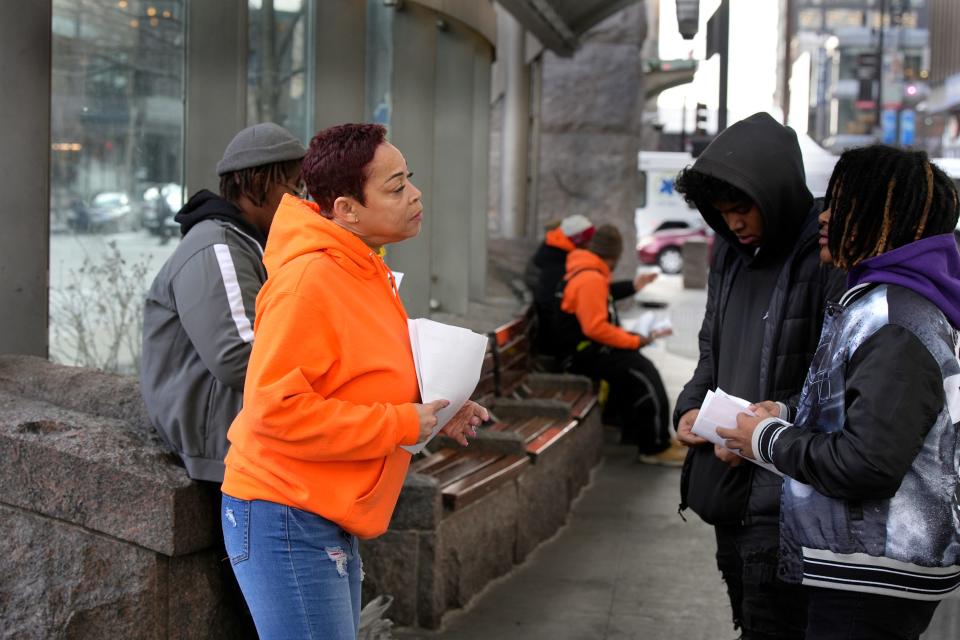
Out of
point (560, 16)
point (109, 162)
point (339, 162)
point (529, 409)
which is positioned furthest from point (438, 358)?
point (560, 16)

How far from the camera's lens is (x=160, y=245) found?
6.32m

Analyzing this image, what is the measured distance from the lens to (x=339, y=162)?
2840 mm

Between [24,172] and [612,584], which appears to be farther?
[612,584]

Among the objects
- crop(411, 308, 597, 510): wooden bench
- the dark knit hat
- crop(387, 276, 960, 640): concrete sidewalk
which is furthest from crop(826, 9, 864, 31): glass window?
crop(387, 276, 960, 640): concrete sidewalk

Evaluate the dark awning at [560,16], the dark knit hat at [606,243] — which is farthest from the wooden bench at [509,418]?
the dark awning at [560,16]

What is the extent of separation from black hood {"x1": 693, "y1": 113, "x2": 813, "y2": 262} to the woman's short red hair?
3.36 ft

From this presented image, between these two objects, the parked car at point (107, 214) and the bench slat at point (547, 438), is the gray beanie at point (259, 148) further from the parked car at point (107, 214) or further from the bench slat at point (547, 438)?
the bench slat at point (547, 438)

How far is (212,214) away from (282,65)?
3.86 metres

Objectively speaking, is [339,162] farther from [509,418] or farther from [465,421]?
[509,418]

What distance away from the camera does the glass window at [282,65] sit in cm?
690

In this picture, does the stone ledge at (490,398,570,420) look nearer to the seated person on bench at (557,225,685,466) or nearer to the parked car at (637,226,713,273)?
the seated person on bench at (557,225,685,466)

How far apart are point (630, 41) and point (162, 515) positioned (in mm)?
12139

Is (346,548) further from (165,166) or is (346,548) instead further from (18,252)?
(165,166)

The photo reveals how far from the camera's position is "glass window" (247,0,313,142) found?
6.90m
